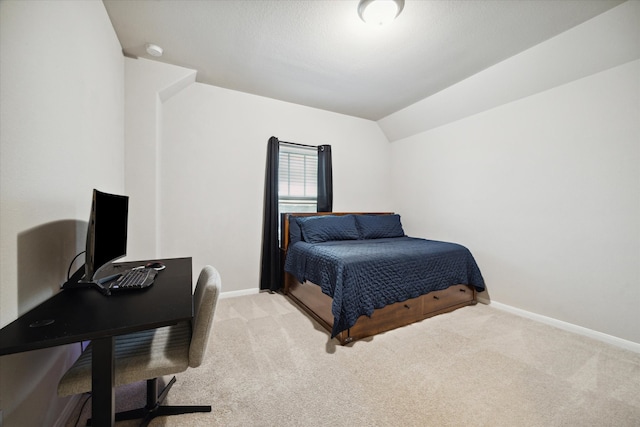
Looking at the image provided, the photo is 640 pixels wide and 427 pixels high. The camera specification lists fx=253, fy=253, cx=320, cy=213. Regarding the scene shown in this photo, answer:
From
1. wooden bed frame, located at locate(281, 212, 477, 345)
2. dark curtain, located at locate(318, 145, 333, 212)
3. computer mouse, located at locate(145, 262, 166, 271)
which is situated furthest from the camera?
dark curtain, located at locate(318, 145, 333, 212)

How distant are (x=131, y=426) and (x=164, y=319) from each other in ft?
2.87

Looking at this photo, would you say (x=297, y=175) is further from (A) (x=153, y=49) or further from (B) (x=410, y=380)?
(B) (x=410, y=380)

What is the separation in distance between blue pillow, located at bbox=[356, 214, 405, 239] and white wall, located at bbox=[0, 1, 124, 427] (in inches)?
110

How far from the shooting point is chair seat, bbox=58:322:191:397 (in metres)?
0.95

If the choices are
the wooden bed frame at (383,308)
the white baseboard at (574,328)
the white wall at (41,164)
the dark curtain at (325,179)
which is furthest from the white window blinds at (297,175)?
the white baseboard at (574,328)

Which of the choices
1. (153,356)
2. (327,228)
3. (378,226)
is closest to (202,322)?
(153,356)

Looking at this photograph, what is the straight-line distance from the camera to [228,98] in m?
3.08

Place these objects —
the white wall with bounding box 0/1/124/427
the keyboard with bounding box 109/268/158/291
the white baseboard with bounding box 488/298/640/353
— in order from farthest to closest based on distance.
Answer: the white baseboard with bounding box 488/298/640/353 < the keyboard with bounding box 109/268/158/291 < the white wall with bounding box 0/1/124/427

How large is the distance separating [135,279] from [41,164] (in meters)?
0.67

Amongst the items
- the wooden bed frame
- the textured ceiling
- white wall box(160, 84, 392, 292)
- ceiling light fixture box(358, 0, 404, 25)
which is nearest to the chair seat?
the wooden bed frame

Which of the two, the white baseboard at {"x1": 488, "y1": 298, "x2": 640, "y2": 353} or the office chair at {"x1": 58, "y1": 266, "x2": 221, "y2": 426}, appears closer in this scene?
the office chair at {"x1": 58, "y1": 266, "x2": 221, "y2": 426}

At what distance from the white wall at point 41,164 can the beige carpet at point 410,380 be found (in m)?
0.54

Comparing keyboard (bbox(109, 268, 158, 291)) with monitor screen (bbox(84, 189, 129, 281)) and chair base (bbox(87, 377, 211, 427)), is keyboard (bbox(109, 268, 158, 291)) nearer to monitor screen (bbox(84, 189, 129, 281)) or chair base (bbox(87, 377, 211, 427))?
monitor screen (bbox(84, 189, 129, 281))

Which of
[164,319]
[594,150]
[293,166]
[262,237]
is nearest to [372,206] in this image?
[293,166]
